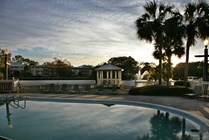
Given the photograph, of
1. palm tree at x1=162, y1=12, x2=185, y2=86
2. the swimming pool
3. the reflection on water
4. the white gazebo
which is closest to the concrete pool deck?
the swimming pool

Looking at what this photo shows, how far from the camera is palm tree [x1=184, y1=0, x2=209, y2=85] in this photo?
57.3ft

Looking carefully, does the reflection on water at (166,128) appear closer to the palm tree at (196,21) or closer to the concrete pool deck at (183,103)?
the concrete pool deck at (183,103)

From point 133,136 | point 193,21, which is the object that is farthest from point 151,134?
point 193,21

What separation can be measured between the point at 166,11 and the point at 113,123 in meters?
12.7

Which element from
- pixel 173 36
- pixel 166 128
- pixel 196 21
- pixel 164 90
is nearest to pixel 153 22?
pixel 173 36

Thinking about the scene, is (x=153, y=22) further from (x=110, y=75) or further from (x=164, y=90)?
(x=110, y=75)

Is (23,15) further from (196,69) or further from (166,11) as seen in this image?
(196,69)

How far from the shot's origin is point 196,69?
3988 centimetres

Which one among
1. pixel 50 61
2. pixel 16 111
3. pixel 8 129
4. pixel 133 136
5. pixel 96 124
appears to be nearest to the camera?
pixel 133 136

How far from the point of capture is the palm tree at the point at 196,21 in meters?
17.5

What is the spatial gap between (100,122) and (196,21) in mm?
11932

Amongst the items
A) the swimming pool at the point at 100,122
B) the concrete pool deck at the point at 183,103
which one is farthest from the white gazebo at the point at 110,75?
the swimming pool at the point at 100,122

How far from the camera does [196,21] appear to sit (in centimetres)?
1784

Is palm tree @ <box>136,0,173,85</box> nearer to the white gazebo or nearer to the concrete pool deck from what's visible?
the concrete pool deck
